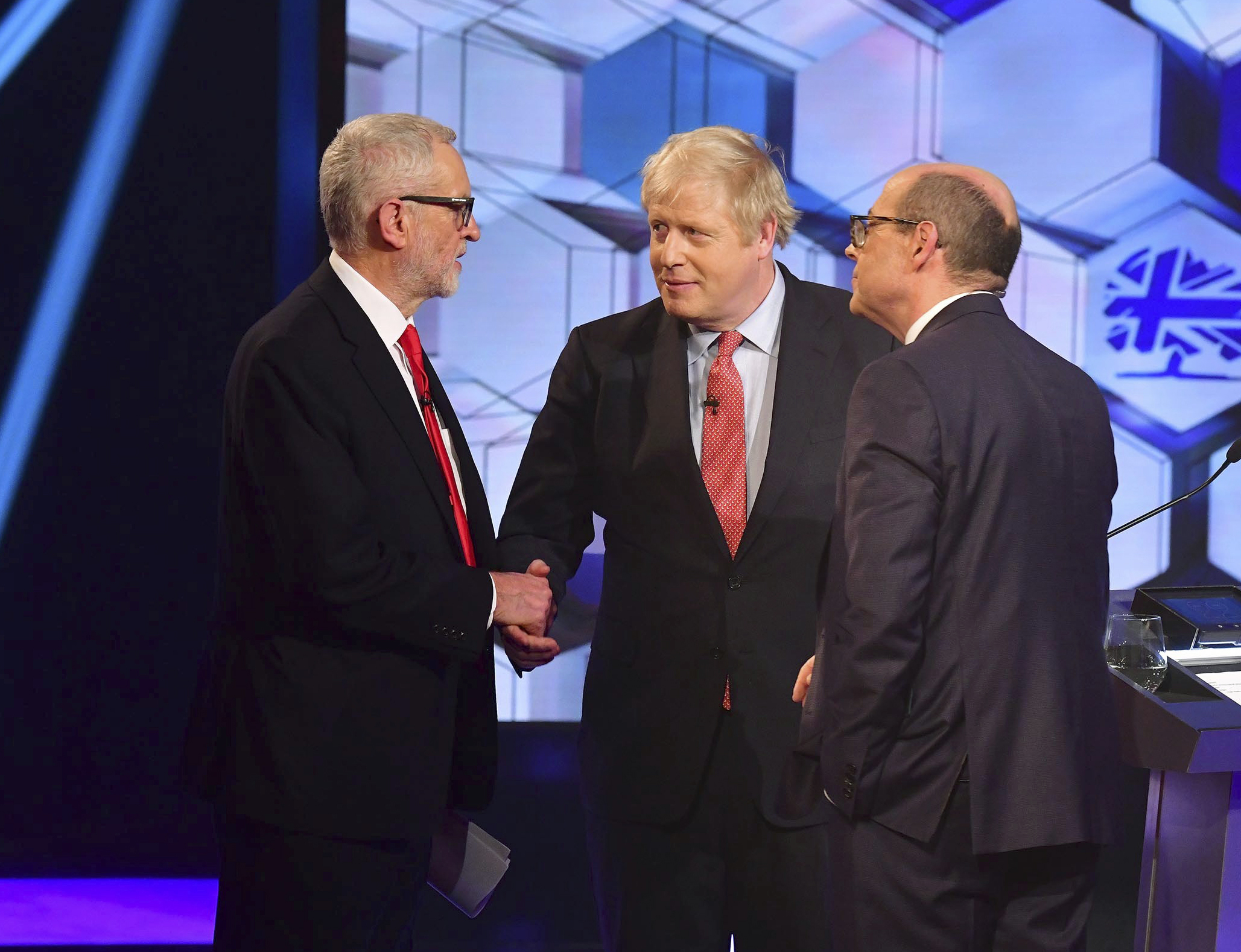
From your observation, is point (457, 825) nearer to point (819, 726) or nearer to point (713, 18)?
point (819, 726)

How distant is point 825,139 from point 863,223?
155 centimetres

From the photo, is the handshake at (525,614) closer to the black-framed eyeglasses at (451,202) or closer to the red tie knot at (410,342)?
the red tie knot at (410,342)

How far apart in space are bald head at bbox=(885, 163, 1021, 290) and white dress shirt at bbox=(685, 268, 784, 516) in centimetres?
41

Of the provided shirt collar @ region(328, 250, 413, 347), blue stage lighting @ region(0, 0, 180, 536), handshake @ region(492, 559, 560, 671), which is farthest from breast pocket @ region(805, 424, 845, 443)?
blue stage lighting @ region(0, 0, 180, 536)

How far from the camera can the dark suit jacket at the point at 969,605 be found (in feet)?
5.41

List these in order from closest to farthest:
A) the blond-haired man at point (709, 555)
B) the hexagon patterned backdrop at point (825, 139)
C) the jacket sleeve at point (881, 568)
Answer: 1. the jacket sleeve at point (881, 568)
2. the blond-haired man at point (709, 555)
3. the hexagon patterned backdrop at point (825, 139)

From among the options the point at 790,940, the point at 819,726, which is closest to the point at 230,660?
the point at 819,726

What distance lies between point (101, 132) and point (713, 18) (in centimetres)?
178

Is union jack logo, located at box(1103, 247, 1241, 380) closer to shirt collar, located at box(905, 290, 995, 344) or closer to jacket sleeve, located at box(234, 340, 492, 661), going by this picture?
shirt collar, located at box(905, 290, 995, 344)

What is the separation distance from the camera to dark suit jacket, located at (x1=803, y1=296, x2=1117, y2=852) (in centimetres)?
165

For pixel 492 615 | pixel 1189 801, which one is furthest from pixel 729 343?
pixel 1189 801

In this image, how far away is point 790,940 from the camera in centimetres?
208

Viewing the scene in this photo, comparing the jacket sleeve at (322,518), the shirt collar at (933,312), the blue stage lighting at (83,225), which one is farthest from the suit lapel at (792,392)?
the blue stage lighting at (83,225)

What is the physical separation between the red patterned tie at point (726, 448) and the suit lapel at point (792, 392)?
0.03 m
